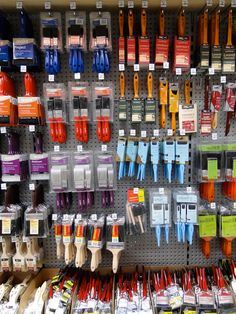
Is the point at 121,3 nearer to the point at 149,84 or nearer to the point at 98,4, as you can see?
the point at 98,4

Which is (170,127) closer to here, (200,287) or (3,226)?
(200,287)

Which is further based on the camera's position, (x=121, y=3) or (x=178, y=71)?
(x=178, y=71)

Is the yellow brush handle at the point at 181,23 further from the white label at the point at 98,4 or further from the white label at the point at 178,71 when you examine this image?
the white label at the point at 98,4

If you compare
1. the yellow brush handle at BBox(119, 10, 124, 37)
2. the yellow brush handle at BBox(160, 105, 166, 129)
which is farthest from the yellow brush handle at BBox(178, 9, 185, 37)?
the yellow brush handle at BBox(160, 105, 166, 129)

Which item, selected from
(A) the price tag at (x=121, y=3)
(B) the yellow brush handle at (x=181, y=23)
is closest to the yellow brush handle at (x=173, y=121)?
(B) the yellow brush handle at (x=181, y=23)

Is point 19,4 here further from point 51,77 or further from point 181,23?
point 181,23

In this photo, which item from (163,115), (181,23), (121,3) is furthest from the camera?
(163,115)

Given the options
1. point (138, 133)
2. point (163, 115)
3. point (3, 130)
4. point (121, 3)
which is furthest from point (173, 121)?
point (3, 130)

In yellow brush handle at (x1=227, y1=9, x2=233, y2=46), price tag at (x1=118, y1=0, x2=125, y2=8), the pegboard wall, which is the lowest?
the pegboard wall

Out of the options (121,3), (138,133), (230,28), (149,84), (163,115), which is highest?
(121,3)

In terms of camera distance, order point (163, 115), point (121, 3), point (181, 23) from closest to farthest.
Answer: point (121, 3) < point (181, 23) < point (163, 115)

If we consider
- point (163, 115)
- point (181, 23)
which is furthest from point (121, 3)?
point (163, 115)

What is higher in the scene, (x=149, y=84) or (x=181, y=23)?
(x=181, y=23)

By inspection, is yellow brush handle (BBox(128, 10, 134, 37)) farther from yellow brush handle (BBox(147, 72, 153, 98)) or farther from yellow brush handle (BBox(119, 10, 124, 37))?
yellow brush handle (BBox(147, 72, 153, 98))
